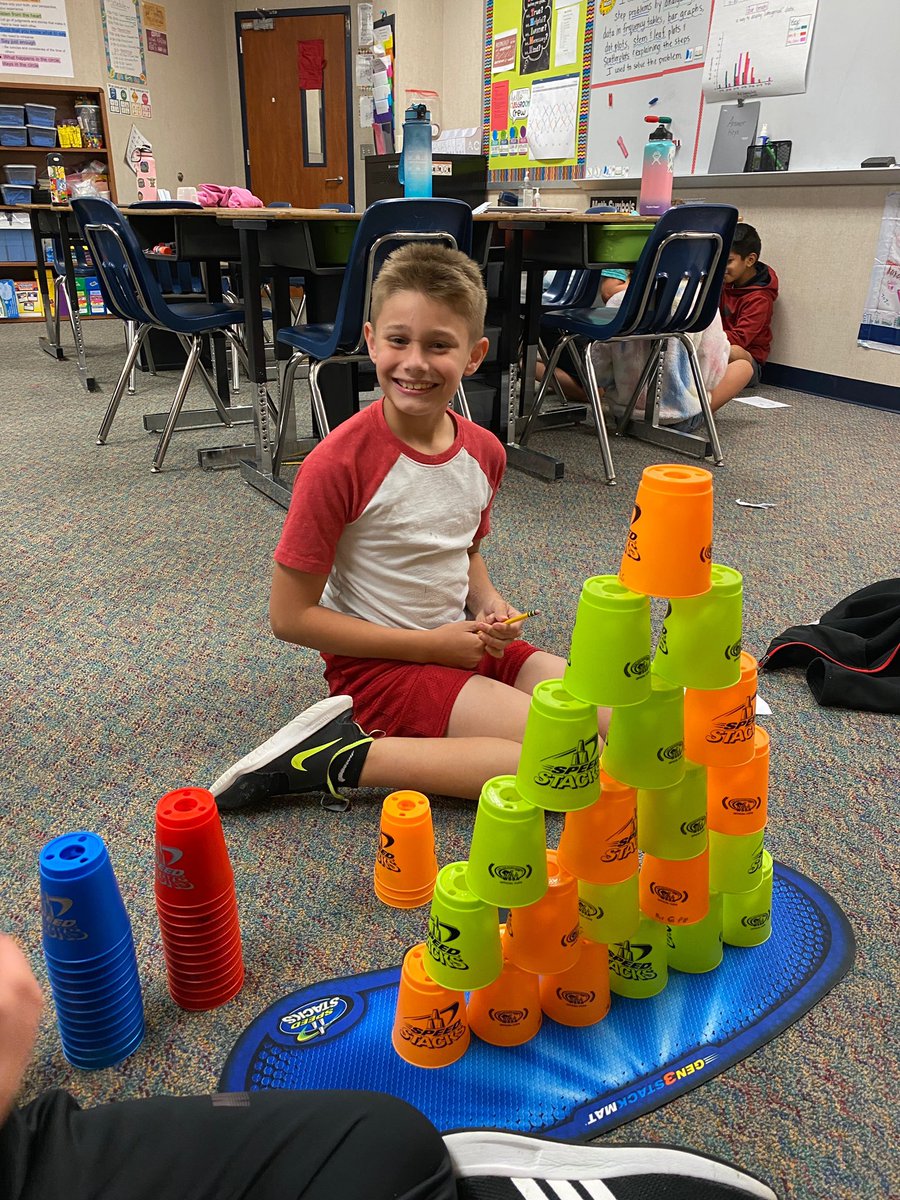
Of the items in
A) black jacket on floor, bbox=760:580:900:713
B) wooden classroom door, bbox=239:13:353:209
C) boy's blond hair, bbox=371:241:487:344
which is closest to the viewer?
boy's blond hair, bbox=371:241:487:344

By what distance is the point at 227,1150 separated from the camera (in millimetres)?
567

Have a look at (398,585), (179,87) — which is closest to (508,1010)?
(398,585)

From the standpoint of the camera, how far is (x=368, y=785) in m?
1.21

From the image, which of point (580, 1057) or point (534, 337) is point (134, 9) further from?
point (580, 1057)

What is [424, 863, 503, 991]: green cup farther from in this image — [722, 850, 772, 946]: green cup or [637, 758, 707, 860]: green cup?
[722, 850, 772, 946]: green cup

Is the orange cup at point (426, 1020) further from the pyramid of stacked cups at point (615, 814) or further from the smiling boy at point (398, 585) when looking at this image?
the smiling boy at point (398, 585)

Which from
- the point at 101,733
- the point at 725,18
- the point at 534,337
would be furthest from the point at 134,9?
the point at 101,733

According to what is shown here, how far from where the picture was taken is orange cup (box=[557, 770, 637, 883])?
2.45 ft

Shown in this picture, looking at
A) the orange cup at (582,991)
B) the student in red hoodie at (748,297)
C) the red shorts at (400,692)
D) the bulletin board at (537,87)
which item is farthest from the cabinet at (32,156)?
the orange cup at (582,991)

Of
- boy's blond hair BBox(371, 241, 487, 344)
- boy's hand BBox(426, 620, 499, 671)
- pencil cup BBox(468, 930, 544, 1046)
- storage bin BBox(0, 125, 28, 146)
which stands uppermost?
storage bin BBox(0, 125, 28, 146)

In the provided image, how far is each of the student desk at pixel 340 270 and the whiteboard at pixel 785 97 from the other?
1.59m

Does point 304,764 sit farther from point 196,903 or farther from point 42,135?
point 42,135

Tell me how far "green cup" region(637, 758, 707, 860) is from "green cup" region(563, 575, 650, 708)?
11 cm

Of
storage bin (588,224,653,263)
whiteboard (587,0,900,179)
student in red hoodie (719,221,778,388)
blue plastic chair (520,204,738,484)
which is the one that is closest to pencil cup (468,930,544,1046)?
blue plastic chair (520,204,738,484)
